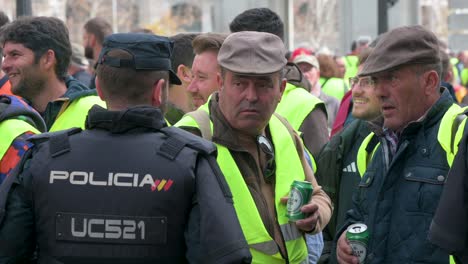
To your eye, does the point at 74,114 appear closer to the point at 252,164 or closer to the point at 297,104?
the point at 297,104

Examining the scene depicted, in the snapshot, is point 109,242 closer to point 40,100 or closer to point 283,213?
point 283,213

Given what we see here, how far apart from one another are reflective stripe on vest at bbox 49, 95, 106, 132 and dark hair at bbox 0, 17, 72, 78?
1.54 ft

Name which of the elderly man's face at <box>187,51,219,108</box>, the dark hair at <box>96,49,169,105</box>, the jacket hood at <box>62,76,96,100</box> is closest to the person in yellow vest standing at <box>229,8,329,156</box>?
the elderly man's face at <box>187,51,219,108</box>

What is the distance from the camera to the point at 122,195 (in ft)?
14.5

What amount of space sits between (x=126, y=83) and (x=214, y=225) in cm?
73

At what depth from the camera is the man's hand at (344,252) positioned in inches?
213

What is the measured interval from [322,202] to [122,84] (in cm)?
148

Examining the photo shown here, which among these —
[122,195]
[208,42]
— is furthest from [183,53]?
[122,195]

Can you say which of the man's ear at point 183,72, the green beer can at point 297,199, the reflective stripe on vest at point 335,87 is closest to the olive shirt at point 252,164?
the green beer can at point 297,199

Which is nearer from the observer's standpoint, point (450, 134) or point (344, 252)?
point (450, 134)

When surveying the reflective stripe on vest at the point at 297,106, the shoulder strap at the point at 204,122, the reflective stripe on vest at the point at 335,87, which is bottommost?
the reflective stripe on vest at the point at 335,87

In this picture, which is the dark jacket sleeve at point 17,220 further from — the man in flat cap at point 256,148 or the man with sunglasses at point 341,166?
the man with sunglasses at point 341,166

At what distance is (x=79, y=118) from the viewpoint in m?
6.99

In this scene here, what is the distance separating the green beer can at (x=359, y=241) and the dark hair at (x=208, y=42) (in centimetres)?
169
